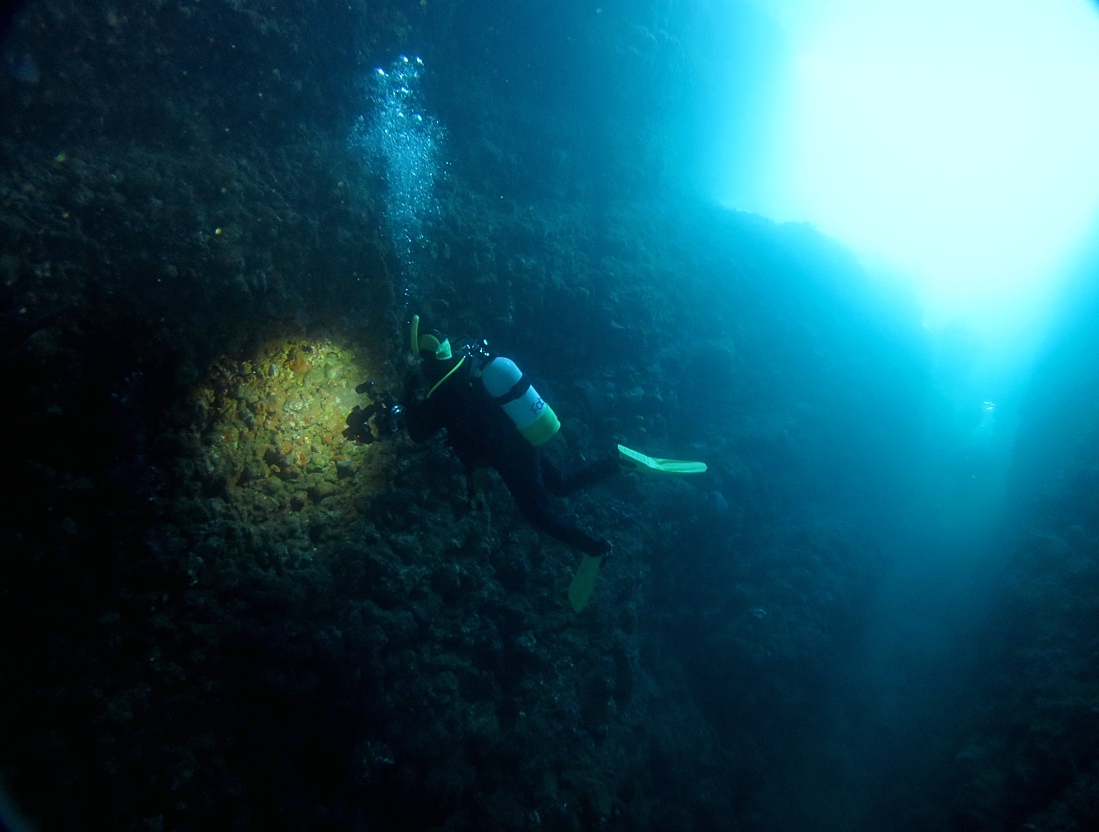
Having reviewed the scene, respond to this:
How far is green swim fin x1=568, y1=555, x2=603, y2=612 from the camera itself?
17.7 feet

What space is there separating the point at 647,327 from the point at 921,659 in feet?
27.3

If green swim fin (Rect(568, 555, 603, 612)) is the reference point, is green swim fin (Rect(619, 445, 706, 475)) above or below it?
above

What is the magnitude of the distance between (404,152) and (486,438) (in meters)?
6.56

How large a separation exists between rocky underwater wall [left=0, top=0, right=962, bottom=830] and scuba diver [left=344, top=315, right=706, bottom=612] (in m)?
1.46

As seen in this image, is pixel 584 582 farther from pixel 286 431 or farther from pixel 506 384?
pixel 286 431

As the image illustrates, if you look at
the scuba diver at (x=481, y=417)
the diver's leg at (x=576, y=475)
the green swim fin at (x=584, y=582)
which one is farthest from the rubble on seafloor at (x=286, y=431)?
the green swim fin at (x=584, y=582)

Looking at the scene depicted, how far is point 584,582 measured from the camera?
217 inches

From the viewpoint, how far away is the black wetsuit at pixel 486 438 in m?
4.42

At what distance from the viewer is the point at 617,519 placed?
7.55 meters

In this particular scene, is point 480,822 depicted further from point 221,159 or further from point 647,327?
point 647,327

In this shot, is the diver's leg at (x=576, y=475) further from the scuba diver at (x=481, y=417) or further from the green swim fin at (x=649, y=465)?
the scuba diver at (x=481, y=417)

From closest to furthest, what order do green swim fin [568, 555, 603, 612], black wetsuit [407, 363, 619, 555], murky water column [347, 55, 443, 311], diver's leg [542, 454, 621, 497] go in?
black wetsuit [407, 363, 619, 555] → diver's leg [542, 454, 621, 497] → green swim fin [568, 555, 603, 612] → murky water column [347, 55, 443, 311]

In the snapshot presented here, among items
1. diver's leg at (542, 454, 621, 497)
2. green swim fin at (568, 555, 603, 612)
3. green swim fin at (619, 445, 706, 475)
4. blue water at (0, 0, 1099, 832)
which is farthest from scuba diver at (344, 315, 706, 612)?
green swim fin at (619, 445, 706, 475)

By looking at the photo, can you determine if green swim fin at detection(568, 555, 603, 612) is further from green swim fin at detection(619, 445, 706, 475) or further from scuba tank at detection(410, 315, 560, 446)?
scuba tank at detection(410, 315, 560, 446)
